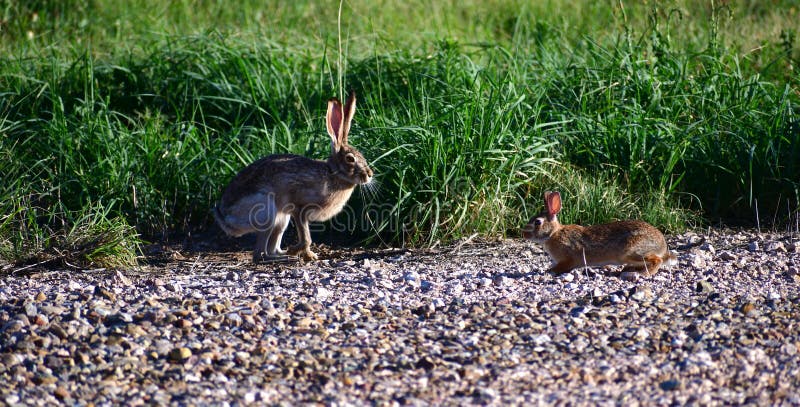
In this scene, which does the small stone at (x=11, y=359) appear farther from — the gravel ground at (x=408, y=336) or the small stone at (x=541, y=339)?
the small stone at (x=541, y=339)

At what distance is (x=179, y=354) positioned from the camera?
4145 mm

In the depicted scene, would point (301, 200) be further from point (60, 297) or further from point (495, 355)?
point (495, 355)

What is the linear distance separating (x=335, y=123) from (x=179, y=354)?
246 cm

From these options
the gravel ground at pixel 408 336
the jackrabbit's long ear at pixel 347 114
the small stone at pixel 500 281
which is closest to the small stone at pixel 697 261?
the gravel ground at pixel 408 336

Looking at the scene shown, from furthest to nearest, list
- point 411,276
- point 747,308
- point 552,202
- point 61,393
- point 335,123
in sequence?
point 335,123 → point 552,202 → point 411,276 → point 747,308 → point 61,393

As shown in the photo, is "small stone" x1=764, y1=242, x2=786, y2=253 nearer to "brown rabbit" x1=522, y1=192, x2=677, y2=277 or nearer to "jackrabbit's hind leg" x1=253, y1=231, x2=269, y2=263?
"brown rabbit" x1=522, y1=192, x2=677, y2=277

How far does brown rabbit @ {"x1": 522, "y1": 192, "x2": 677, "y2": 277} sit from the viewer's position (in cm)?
546

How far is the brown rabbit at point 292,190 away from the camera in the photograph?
616cm

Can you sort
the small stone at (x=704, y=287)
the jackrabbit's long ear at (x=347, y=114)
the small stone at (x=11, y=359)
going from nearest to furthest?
the small stone at (x=11, y=359) < the small stone at (x=704, y=287) < the jackrabbit's long ear at (x=347, y=114)

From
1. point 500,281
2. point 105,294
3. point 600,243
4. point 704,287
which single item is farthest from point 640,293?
point 105,294

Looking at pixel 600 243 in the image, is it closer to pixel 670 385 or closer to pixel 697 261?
pixel 697 261

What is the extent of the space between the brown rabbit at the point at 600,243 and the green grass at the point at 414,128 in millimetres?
961

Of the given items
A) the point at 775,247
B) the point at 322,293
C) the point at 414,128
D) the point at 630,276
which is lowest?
the point at 775,247

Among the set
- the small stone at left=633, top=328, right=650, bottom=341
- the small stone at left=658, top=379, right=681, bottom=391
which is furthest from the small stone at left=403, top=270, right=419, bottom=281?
the small stone at left=658, top=379, right=681, bottom=391
